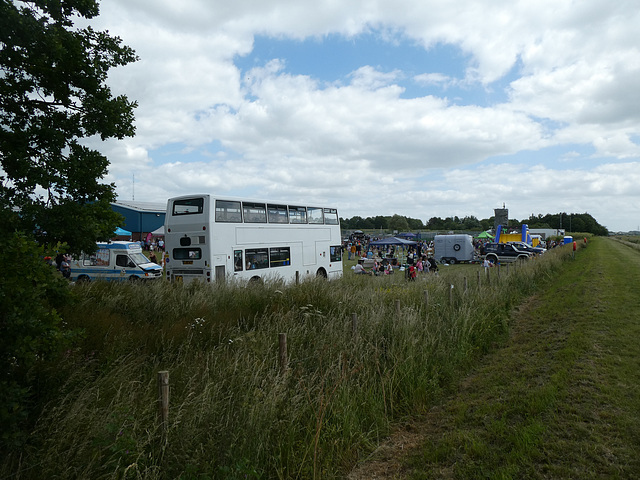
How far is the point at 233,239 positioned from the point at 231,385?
1149 cm

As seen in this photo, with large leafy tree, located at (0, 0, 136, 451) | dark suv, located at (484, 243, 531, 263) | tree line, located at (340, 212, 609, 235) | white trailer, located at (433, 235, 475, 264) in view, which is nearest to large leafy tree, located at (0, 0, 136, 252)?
large leafy tree, located at (0, 0, 136, 451)

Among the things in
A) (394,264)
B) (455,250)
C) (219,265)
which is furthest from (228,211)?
(455,250)

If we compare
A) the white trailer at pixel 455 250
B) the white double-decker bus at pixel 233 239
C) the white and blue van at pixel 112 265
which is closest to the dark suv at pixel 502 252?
the white trailer at pixel 455 250

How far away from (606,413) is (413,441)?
7.61 feet

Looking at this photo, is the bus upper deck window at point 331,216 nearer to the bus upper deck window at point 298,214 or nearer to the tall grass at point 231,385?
the bus upper deck window at point 298,214

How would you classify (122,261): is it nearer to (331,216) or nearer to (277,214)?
(277,214)

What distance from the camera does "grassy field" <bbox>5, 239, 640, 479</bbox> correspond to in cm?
334

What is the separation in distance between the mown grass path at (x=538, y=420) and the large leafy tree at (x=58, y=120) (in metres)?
5.08

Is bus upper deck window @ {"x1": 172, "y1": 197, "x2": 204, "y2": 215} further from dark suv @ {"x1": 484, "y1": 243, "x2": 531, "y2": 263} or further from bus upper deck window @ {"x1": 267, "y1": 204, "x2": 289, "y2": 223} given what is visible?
dark suv @ {"x1": 484, "y1": 243, "x2": 531, "y2": 263}

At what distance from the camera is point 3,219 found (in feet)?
13.4

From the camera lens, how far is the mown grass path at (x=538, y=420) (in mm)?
3926

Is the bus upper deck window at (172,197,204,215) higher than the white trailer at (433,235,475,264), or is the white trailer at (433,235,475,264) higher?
the bus upper deck window at (172,197,204,215)

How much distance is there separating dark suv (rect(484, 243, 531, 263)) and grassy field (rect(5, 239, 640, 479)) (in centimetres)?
2870

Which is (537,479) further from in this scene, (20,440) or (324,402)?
(20,440)
